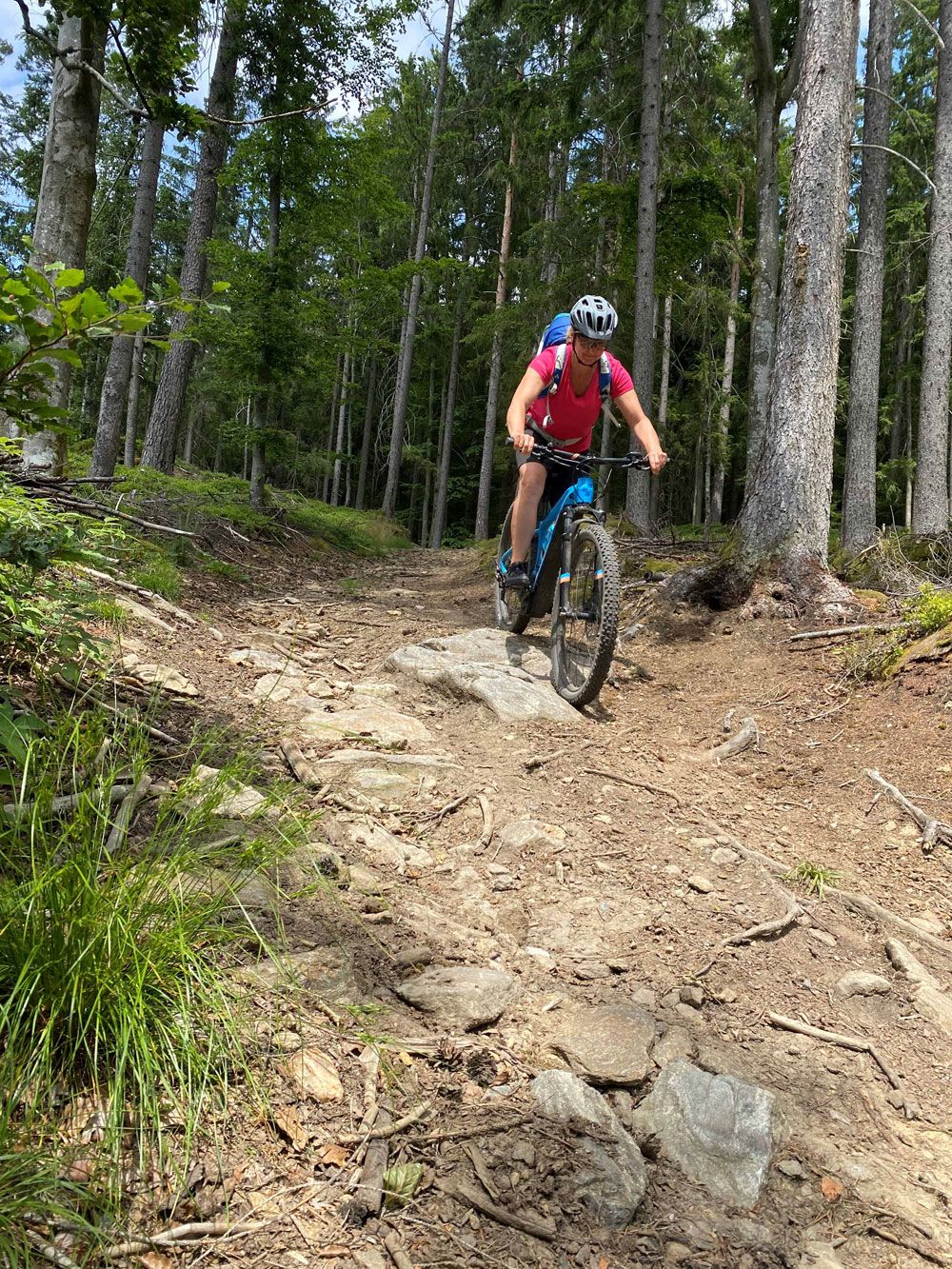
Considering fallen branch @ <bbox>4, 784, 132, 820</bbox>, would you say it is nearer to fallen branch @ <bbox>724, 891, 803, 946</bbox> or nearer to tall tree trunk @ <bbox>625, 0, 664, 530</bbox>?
fallen branch @ <bbox>724, 891, 803, 946</bbox>

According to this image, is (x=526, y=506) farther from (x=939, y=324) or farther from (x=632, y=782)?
(x=939, y=324)

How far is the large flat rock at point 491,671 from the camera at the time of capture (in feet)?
14.4

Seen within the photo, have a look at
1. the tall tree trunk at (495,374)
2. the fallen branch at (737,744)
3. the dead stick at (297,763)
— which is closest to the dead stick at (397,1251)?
the dead stick at (297,763)

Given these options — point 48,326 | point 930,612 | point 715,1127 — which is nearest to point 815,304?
point 930,612

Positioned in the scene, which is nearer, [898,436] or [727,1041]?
[727,1041]

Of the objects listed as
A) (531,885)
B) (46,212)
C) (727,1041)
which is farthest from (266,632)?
(727,1041)

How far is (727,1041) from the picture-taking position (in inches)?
81.9

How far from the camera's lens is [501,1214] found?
146 cm

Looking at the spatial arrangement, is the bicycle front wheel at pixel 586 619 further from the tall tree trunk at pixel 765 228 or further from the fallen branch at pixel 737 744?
the tall tree trunk at pixel 765 228

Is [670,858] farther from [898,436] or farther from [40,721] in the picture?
[898,436]

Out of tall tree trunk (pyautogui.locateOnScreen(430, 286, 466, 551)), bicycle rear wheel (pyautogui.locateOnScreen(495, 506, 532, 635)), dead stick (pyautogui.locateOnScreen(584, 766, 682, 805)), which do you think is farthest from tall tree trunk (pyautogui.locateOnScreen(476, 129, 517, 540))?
dead stick (pyautogui.locateOnScreen(584, 766, 682, 805))

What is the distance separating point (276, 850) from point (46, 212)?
3.96 metres

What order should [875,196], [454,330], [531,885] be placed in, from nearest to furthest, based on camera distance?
[531,885], [875,196], [454,330]

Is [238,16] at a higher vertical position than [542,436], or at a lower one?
higher
